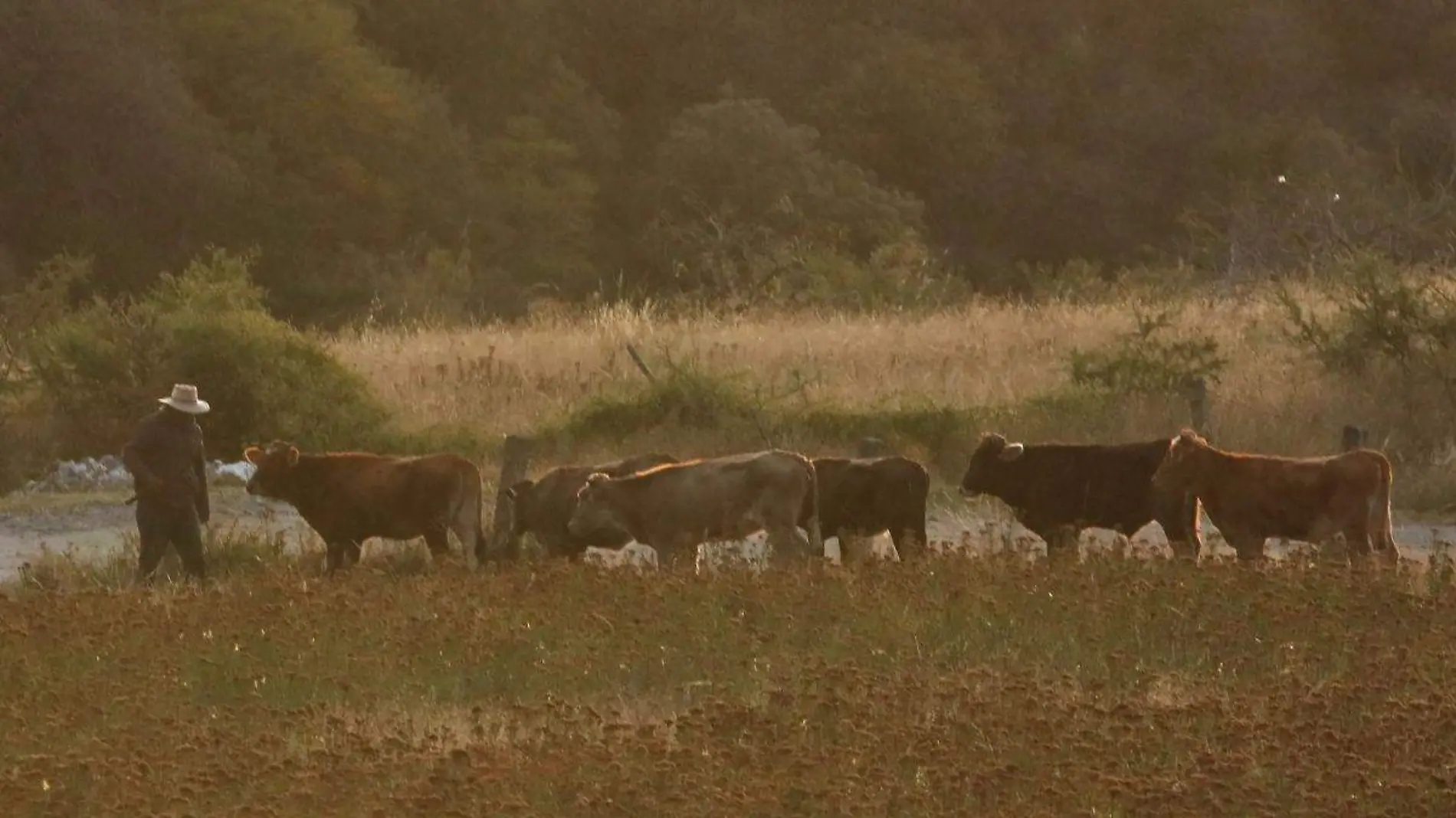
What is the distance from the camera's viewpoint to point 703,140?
5512 cm

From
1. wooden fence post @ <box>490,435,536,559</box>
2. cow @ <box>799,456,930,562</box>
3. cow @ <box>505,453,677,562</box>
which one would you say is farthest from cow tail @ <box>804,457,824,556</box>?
wooden fence post @ <box>490,435,536,559</box>

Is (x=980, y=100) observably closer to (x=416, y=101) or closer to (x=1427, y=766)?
(x=416, y=101)

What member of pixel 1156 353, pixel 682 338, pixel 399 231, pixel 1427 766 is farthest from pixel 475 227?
pixel 1427 766

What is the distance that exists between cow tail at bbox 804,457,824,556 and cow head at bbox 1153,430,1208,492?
2282mm

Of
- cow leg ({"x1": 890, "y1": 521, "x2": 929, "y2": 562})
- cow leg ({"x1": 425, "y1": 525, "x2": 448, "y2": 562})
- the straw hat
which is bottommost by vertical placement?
cow leg ({"x1": 425, "y1": 525, "x2": 448, "y2": 562})

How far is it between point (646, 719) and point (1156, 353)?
17739mm

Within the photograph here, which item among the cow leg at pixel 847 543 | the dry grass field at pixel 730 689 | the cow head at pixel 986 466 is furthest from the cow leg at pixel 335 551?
the cow head at pixel 986 466

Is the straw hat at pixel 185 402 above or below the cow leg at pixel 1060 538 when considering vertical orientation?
above

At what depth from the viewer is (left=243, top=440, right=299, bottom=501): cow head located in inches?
687

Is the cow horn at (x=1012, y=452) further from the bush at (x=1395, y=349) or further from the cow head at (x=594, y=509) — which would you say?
the bush at (x=1395, y=349)

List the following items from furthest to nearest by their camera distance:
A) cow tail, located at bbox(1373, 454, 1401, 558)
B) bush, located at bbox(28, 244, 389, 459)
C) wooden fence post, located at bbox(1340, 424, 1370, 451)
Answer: bush, located at bbox(28, 244, 389, 459) < wooden fence post, located at bbox(1340, 424, 1370, 451) < cow tail, located at bbox(1373, 454, 1401, 558)

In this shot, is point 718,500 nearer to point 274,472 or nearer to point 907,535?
point 907,535

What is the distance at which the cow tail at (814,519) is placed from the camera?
16344 mm

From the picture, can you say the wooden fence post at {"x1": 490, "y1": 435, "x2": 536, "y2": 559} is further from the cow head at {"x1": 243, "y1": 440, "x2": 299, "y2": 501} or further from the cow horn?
the cow horn
